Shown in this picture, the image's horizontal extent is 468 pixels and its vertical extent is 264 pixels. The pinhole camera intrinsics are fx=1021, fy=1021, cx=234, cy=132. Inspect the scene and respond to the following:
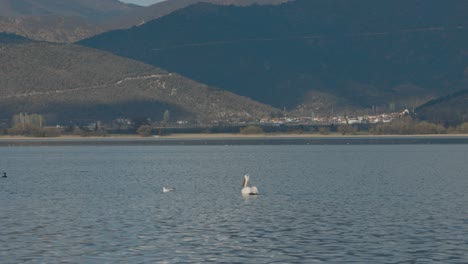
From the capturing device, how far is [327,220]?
49.1m

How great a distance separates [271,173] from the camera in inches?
3693

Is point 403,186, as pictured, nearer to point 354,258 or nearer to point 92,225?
point 92,225

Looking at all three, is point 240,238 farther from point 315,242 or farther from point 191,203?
point 191,203

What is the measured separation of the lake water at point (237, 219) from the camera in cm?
3891

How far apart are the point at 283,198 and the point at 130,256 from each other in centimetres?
2562

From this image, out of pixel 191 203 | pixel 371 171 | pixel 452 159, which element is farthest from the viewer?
pixel 452 159

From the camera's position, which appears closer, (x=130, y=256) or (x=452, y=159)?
(x=130, y=256)

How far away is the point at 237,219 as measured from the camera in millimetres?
50625

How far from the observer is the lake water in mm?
38906

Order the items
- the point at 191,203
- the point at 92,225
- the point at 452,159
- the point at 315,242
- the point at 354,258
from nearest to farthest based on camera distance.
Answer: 1. the point at 354,258
2. the point at 315,242
3. the point at 92,225
4. the point at 191,203
5. the point at 452,159

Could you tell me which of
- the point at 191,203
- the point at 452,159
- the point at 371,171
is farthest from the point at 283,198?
the point at 452,159

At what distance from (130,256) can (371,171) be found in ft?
188

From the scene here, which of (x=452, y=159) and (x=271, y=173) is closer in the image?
(x=271, y=173)

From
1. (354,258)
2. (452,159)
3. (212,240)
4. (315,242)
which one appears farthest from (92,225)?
(452,159)
